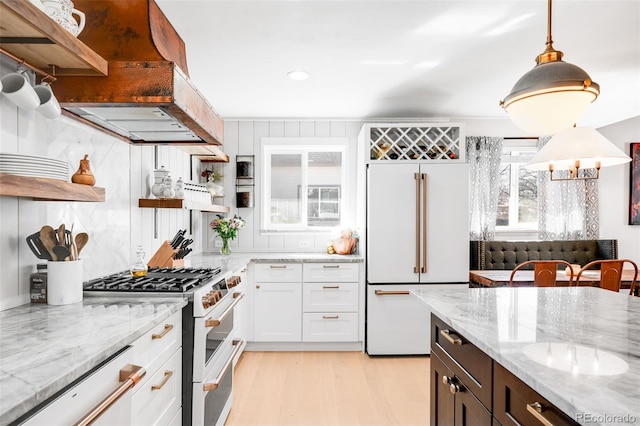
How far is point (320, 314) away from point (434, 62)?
2484 mm

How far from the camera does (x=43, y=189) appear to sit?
142cm

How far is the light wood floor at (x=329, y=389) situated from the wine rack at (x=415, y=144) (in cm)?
198

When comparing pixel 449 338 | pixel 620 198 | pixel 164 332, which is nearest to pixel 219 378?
pixel 164 332

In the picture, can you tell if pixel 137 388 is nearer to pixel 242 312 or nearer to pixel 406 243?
pixel 242 312

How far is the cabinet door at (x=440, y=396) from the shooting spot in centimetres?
160

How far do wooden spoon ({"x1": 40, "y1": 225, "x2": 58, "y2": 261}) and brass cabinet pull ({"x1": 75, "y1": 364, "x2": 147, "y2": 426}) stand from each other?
0.77 m

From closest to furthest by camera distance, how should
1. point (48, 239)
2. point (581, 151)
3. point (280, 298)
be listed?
1. point (48, 239)
2. point (581, 151)
3. point (280, 298)

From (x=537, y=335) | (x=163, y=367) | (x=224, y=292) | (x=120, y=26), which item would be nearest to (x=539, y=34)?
(x=537, y=335)

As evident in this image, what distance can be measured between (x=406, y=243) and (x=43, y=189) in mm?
2980

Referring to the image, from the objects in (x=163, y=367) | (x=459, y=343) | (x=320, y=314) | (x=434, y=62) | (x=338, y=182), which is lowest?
(x=320, y=314)

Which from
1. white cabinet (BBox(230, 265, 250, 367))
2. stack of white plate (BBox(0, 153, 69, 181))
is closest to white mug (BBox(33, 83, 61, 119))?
stack of white plate (BBox(0, 153, 69, 181))

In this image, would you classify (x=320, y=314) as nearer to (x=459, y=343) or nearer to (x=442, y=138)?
(x=442, y=138)

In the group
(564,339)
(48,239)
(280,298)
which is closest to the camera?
(564,339)

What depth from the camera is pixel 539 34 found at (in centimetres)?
239
